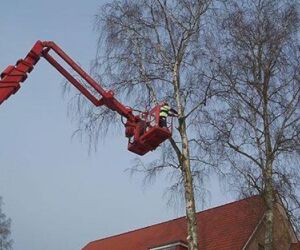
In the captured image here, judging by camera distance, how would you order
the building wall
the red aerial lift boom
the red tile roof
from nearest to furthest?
1. the red aerial lift boom
2. the building wall
3. the red tile roof

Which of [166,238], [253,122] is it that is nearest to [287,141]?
[253,122]

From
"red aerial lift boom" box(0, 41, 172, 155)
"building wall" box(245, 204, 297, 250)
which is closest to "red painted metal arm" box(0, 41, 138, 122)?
"red aerial lift boom" box(0, 41, 172, 155)

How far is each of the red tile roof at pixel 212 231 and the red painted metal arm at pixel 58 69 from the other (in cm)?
736

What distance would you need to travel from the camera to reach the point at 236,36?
18375 millimetres

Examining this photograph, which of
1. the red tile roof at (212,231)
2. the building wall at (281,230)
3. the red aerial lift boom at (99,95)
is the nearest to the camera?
the red aerial lift boom at (99,95)

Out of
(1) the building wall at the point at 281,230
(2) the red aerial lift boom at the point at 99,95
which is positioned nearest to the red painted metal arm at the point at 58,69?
(2) the red aerial lift boom at the point at 99,95

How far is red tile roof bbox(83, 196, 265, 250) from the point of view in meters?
24.9

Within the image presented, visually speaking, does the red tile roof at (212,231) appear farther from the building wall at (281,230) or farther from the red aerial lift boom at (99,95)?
the red aerial lift boom at (99,95)

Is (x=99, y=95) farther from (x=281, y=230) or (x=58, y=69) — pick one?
(x=281, y=230)

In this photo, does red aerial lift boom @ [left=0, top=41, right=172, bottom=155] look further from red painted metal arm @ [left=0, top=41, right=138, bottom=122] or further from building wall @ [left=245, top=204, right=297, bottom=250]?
building wall @ [left=245, top=204, right=297, bottom=250]

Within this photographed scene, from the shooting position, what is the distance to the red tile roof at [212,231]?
2486 centimetres

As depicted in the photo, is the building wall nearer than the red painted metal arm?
No

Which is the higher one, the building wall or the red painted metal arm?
the red painted metal arm

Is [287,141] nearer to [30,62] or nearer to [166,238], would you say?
[30,62]
